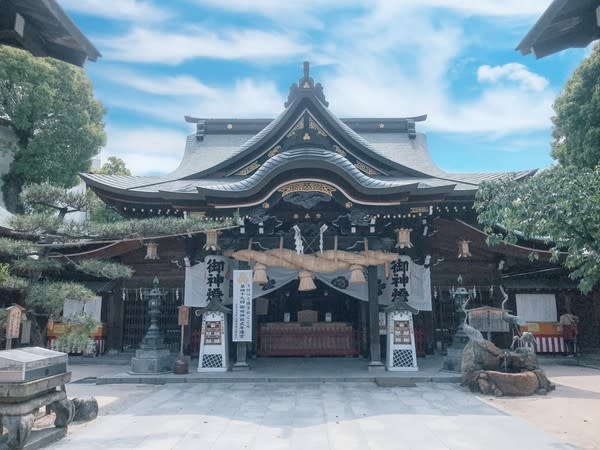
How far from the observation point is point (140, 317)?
13.9 metres

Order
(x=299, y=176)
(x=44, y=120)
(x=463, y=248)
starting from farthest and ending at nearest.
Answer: (x=44, y=120) < (x=463, y=248) < (x=299, y=176)

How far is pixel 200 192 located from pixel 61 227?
12.6ft

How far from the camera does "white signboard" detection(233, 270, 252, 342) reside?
10.8 metres

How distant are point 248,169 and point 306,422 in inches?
327

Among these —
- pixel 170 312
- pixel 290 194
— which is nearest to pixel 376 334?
pixel 290 194

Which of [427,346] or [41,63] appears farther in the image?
[41,63]

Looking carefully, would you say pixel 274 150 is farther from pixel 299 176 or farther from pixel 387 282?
pixel 387 282

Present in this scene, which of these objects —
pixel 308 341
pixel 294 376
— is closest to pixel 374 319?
pixel 294 376

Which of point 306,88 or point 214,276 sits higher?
point 306,88

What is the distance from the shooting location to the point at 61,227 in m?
7.14

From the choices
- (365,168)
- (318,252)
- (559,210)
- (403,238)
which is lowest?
(559,210)

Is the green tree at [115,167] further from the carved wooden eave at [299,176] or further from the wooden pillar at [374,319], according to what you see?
the wooden pillar at [374,319]

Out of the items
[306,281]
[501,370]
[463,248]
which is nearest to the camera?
[501,370]

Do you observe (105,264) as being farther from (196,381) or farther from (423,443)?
(423,443)
